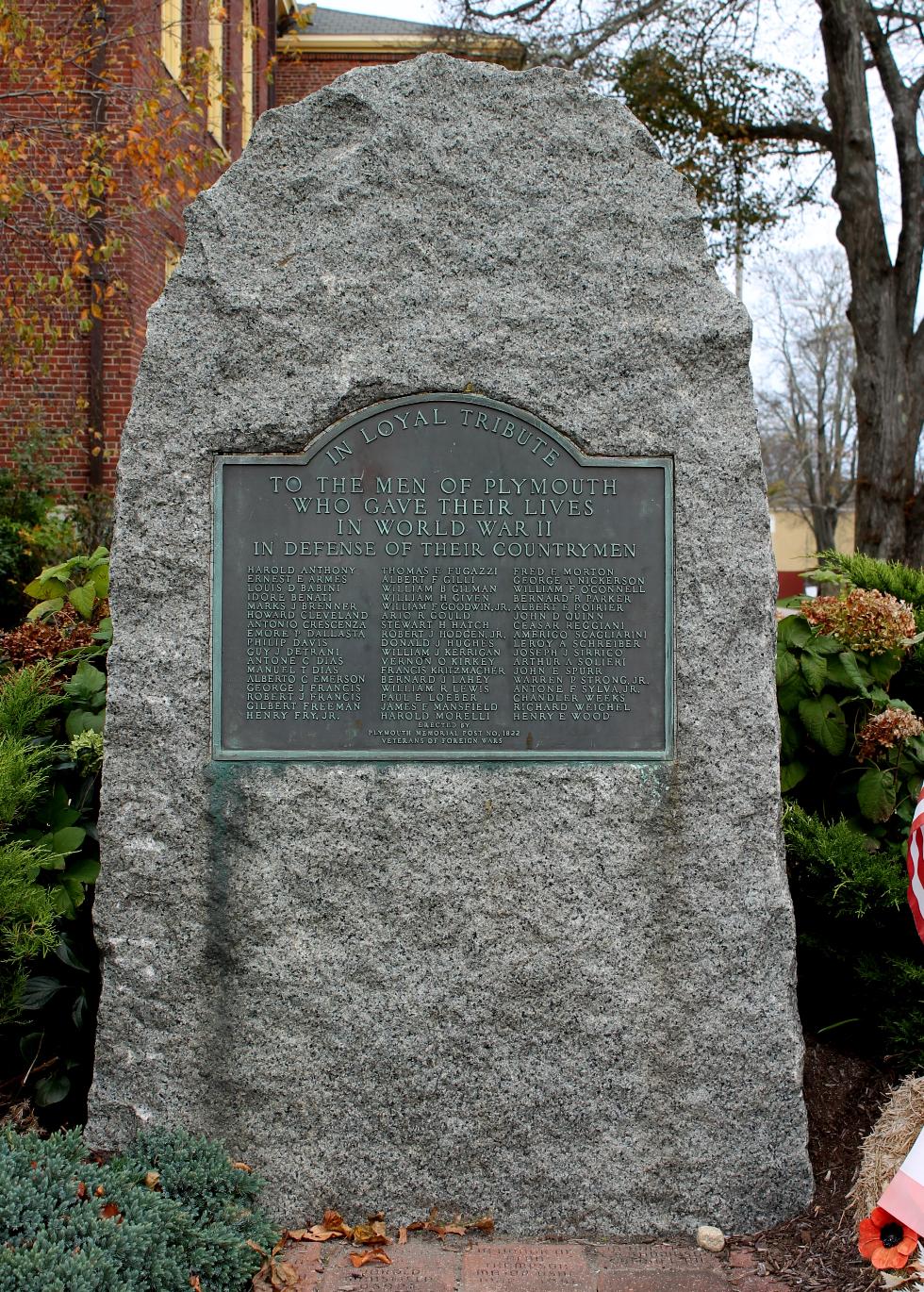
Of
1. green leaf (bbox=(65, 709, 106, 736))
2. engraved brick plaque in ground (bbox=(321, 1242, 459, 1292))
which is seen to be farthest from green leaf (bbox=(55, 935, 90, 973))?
engraved brick plaque in ground (bbox=(321, 1242, 459, 1292))

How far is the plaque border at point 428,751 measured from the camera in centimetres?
319

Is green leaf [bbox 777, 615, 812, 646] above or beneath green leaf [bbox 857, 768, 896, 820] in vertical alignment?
above

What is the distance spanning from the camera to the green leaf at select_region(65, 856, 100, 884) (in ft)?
12.0

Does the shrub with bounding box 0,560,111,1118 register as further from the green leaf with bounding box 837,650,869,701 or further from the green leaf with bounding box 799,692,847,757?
the green leaf with bounding box 837,650,869,701

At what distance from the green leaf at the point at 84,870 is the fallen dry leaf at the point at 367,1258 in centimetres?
140

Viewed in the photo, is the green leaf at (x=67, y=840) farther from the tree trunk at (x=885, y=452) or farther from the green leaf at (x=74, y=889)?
the tree trunk at (x=885, y=452)

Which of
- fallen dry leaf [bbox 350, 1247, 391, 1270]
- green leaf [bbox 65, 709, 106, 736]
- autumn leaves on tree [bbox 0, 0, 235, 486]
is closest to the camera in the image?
fallen dry leaf [bbox 350, 1247, 391, 1270]

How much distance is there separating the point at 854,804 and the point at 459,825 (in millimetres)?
1911

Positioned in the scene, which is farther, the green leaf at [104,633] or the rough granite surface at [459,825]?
the green leaf at [104,633]

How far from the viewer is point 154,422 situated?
10.4 feet

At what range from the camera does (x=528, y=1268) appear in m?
2.99

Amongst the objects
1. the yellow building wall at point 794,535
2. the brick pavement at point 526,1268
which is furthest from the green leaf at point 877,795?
the yellow building wall at point 794,535

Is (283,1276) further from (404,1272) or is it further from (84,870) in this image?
(84,870)

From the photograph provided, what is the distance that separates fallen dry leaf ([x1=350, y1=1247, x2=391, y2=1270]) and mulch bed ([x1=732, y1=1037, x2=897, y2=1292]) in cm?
98
